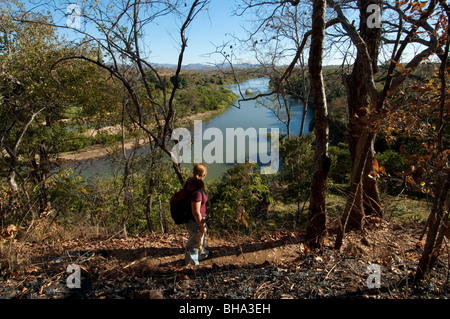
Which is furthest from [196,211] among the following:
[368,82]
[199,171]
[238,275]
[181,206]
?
[368,82]

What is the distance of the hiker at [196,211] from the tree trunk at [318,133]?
1.31m

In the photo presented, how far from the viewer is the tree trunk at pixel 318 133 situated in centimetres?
290

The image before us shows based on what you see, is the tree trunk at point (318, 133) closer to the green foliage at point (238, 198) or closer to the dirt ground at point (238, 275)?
the dirt ground at point (238, 275)

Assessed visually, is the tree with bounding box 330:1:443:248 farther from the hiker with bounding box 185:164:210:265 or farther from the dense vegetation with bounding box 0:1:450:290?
the hiker with bounding box 185:164:210:265

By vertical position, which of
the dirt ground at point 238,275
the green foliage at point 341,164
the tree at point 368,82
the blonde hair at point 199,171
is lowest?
the green foliage at point 341,164

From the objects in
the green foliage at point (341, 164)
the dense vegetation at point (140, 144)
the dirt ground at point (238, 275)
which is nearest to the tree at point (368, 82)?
the dense vegetation at point (140, 144)

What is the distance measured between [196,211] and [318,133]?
1626mm

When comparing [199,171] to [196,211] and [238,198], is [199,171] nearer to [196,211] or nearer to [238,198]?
[196,211]

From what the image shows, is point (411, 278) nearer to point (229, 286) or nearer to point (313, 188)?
point (313, 188)

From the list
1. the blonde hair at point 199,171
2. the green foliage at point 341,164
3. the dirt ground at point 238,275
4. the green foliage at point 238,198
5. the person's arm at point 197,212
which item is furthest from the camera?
the green foliage at point 341,164

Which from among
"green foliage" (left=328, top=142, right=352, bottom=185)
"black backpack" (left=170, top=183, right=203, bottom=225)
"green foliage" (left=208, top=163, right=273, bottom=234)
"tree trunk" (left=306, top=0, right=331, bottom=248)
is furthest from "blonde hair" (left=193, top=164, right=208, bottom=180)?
"green foliage" (left=328, top=142, right=352, bottom=185)

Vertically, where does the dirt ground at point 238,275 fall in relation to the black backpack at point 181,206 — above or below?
below

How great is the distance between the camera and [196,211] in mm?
3014
